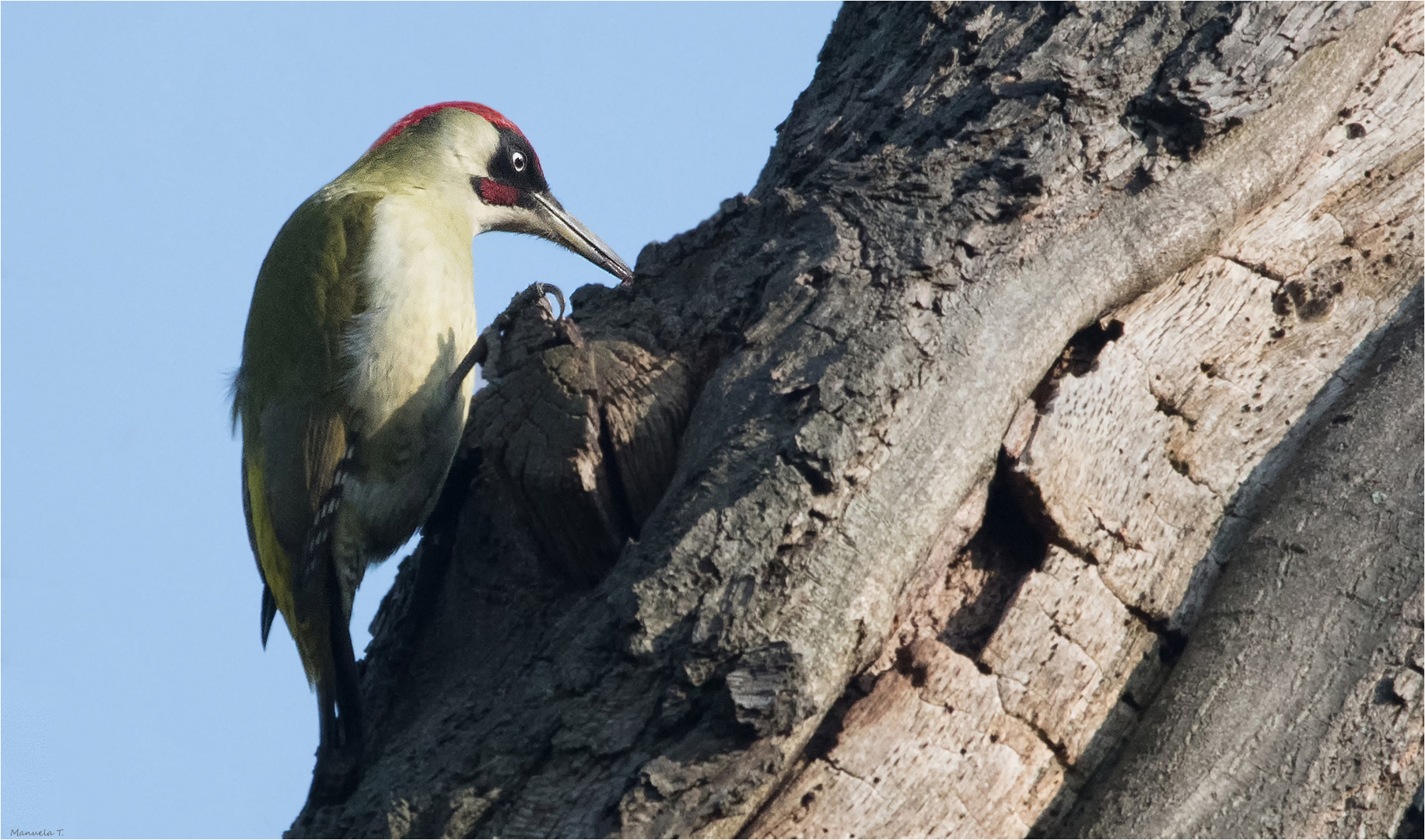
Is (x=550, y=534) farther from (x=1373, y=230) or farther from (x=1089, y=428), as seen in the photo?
(x=1373, y=230)

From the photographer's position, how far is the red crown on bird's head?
4270mm

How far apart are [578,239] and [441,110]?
0.69m

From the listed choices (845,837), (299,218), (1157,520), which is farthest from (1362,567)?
(299,218)

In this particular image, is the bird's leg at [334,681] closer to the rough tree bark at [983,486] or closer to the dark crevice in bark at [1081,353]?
the rough tree bark at [983,486]

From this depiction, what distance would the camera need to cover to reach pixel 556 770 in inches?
73.5

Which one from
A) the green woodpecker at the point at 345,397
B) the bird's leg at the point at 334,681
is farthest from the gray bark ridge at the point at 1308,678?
the green woodpecker at the point at 345,397

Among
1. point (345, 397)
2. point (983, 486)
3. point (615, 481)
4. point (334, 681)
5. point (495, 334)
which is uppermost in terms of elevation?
point (345, 397)

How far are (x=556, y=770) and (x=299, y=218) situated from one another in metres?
2.50

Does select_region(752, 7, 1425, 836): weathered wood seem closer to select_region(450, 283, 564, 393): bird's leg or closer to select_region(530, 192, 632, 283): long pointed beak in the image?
select_region(450, 283, 564, 393): bird's leg

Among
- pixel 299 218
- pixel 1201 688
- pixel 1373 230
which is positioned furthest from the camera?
pixel 299 218

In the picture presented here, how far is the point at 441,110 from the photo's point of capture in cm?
427

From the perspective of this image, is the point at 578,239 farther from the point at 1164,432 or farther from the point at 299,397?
the point at 1164,432

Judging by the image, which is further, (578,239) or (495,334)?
(578,239)

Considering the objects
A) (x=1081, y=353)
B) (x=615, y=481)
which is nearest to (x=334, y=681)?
(x=615, y=481)
